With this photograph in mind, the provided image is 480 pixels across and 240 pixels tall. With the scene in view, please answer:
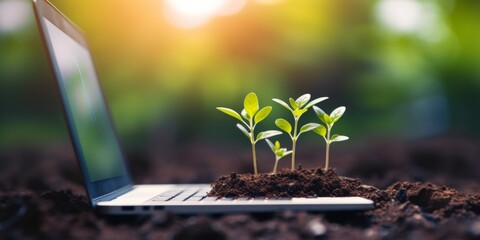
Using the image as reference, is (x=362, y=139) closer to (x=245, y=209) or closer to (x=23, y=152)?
(x=23, y=152)

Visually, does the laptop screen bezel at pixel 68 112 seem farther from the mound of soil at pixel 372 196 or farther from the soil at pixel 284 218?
the mound of soil at pixel 372 196

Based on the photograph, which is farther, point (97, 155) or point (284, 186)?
point (97, 155)

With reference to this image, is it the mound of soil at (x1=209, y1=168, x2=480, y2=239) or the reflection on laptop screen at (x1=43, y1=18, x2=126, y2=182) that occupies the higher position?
the reflection on laptop screen at (x1=43, y1=18, x2=126, y2=182)

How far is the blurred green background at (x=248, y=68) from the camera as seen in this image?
17.9ft

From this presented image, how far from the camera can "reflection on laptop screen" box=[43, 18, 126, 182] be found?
5.16 ft

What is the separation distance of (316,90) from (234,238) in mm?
4793

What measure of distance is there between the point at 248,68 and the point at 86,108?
154 inches

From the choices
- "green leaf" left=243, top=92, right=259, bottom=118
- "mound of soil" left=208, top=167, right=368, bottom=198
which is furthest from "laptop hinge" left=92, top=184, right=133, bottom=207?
"green leaf" left=243, top=92, right=259, bottom=118

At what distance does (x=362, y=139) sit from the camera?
579 cm

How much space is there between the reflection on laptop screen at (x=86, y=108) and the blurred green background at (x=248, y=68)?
314 cm

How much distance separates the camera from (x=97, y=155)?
6.06 feet

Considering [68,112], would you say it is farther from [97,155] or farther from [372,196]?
[372,196]

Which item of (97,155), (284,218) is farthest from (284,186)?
(97,155)

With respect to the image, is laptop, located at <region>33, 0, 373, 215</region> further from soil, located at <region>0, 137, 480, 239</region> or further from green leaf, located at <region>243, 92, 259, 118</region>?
green leaf, located at <region>243, 92, 259, 118</region>
